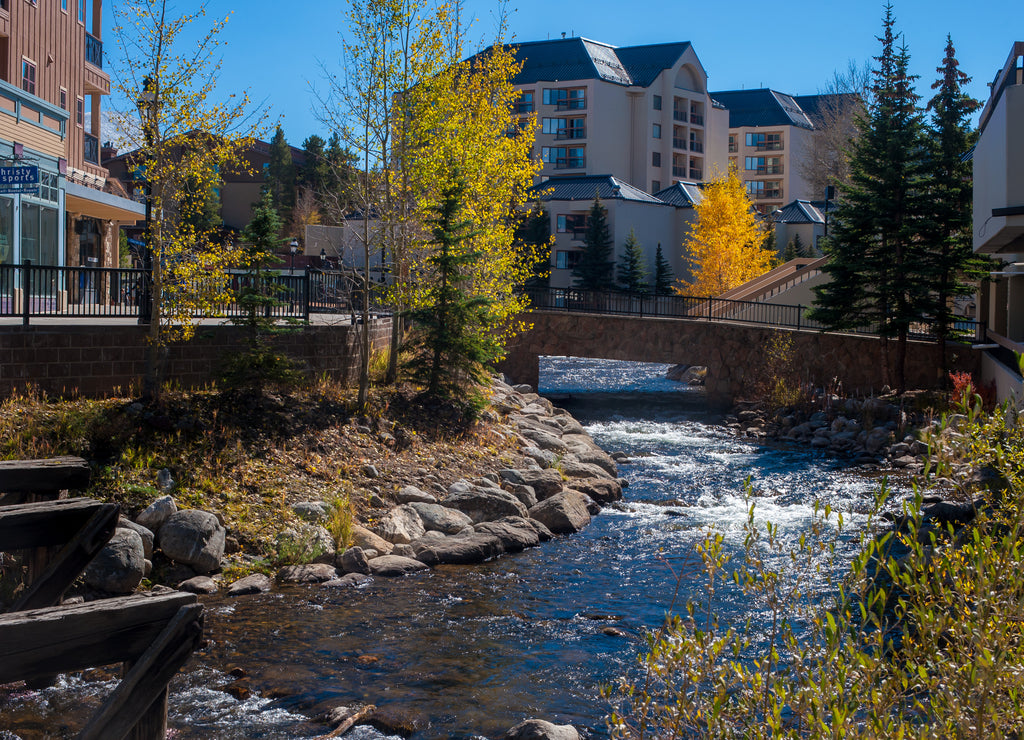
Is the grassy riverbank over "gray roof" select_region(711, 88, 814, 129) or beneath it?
beneath

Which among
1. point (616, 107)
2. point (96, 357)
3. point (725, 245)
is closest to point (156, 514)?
point (96, 357)

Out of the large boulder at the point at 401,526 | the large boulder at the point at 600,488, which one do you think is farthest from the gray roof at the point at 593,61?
the large boulder at the point at 401,526

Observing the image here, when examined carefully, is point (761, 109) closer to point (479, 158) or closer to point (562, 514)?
point (479, 158)

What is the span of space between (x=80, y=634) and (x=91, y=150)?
33.1 m

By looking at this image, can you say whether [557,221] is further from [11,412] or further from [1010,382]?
[11,412]

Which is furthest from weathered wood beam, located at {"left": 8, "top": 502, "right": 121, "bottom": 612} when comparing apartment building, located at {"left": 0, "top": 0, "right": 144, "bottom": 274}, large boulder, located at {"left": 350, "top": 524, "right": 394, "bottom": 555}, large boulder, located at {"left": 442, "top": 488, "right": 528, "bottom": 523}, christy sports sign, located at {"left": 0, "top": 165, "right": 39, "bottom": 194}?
christy sports sign, located at {"left": 0, "top": 165, "right": 39, "bottom": 194}

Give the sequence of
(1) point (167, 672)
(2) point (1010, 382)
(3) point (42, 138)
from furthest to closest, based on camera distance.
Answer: (3) point (42, 138) → (2) point (1010, 382) → (1) point (167, 672)

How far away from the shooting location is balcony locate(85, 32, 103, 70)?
106 feet

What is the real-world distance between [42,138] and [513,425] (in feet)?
44.2

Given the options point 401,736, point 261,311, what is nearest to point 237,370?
point 261,311

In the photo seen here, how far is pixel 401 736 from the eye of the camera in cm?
786

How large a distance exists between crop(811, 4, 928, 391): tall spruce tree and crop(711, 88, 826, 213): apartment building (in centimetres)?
5474

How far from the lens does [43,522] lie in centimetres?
656

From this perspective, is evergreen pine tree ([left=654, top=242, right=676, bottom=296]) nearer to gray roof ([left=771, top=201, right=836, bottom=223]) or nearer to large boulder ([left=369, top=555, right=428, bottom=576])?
gray roof ([left=771, top=201, right=836, bottom=223])
